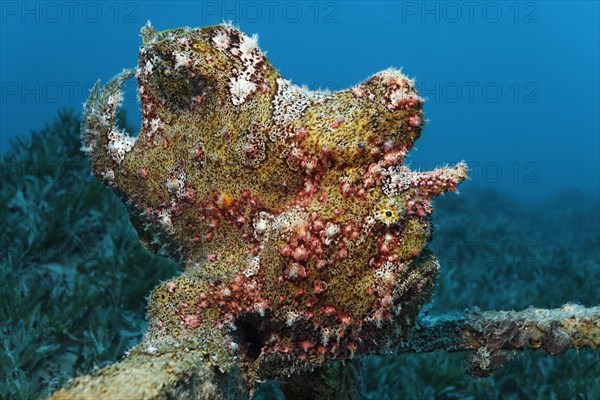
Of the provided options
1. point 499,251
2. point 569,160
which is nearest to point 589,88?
point 569,160

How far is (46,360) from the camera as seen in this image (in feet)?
13.7

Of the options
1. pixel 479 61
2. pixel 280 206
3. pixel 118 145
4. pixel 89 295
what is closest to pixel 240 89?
pixel 280 206

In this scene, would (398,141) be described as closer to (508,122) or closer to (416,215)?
(416,215)

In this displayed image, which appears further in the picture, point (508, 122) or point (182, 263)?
point (508, 122)

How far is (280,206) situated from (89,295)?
370 cm

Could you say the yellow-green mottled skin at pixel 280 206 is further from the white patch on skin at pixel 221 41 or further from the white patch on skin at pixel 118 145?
the white patch on skin at pixel 118 145

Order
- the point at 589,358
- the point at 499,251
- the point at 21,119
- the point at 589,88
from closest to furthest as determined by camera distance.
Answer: the point at 589,358 → the point at 499,251 → the point at 21,119 → the point at 589,88

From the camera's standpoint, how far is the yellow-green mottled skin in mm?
1771

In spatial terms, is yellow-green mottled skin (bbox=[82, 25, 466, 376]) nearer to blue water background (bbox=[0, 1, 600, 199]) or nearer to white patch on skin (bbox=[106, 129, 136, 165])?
white patch on skin (bbox=[106, 129, 136, 165])

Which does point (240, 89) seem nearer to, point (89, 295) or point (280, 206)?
point (280, 206)

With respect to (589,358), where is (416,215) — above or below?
below

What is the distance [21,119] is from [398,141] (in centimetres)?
7501

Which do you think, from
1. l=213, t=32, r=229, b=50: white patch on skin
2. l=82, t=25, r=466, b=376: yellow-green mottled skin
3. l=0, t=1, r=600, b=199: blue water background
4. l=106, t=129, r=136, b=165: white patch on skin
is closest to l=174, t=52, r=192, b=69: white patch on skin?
l=82, t=25, r=466, b=376: yellow-green mottled skin

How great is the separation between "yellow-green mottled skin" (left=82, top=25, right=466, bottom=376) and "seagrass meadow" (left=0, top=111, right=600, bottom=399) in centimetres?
87
